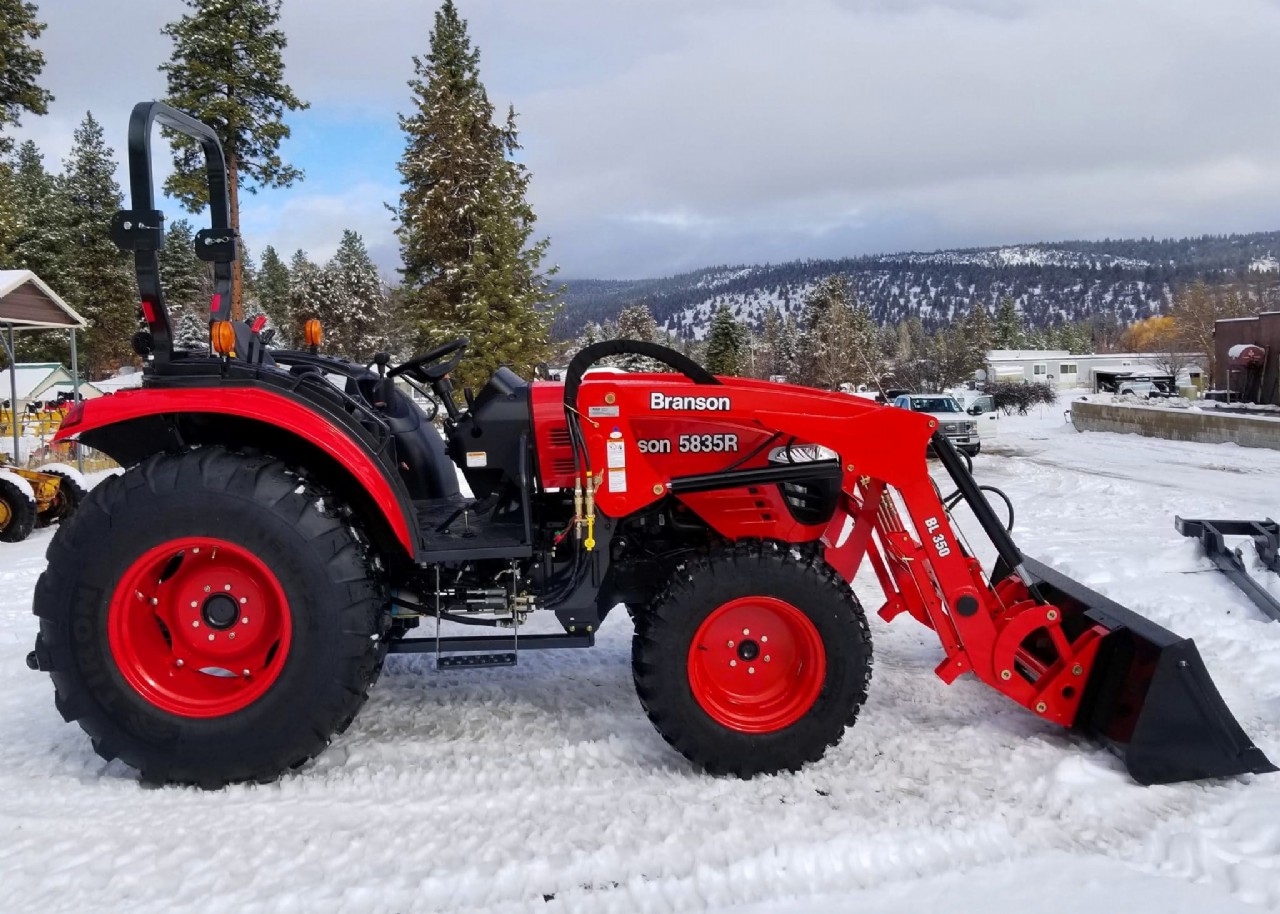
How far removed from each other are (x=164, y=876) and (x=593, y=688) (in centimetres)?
196

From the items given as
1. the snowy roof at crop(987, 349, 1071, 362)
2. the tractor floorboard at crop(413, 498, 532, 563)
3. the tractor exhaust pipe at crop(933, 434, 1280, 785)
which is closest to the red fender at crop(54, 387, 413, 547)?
the tractor floorboard at crop(413, 498, 532, 563)

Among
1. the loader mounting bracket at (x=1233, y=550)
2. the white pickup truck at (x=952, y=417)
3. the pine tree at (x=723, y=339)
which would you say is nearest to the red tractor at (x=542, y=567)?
the loader mounting bracket at (x=1233, y=550)

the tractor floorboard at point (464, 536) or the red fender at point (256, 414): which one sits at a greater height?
the red fender at point (256, 414)

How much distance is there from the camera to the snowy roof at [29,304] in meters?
12.6

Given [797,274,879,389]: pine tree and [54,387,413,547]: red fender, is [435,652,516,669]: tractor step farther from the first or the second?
[797,274,879,389]: pine tree

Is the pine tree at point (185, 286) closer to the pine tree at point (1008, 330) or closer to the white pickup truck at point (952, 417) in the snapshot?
the white pickup truck at point (952, 417)

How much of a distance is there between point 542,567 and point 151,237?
189 centimetres

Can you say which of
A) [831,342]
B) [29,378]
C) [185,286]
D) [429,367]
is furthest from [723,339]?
[429,367]

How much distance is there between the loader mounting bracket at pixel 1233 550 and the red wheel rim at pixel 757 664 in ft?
10.8

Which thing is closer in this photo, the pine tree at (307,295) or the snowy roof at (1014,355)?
the pine tree at (307,295)

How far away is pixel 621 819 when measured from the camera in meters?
2.83

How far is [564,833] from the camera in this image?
2.75m

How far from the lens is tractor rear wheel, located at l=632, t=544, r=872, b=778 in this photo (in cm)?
312

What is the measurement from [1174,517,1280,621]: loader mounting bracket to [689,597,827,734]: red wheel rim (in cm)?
330
